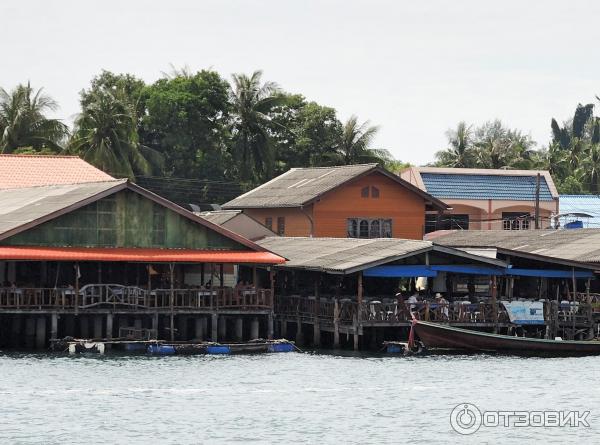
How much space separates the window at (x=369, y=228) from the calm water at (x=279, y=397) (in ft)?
68.6

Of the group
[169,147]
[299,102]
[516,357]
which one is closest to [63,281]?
[516,357]

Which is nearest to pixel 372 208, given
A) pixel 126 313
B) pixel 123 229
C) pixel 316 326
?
pixel 316 326

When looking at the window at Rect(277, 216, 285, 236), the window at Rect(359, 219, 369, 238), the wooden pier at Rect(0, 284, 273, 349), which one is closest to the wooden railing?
the wooden pier at Rect(0, 284, 273, 349)

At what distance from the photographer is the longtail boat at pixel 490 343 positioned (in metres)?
55.3

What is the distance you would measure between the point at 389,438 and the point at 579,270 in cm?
2736

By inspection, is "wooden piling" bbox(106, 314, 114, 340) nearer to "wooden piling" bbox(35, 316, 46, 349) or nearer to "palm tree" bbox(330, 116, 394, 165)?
"wooden piling" bbox(35, 316, 46, 349)

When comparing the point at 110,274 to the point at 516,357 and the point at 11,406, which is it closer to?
the point at 516,357

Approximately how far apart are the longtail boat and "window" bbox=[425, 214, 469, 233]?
1486 inches

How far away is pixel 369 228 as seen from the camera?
7688 cm

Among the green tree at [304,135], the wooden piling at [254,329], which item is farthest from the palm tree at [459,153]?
the wooden piling at [254,329]

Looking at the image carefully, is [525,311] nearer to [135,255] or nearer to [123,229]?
[135,255]

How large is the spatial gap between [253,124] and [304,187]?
27515 mm

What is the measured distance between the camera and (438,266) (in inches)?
2324

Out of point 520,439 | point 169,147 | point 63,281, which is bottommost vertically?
point 520,439
